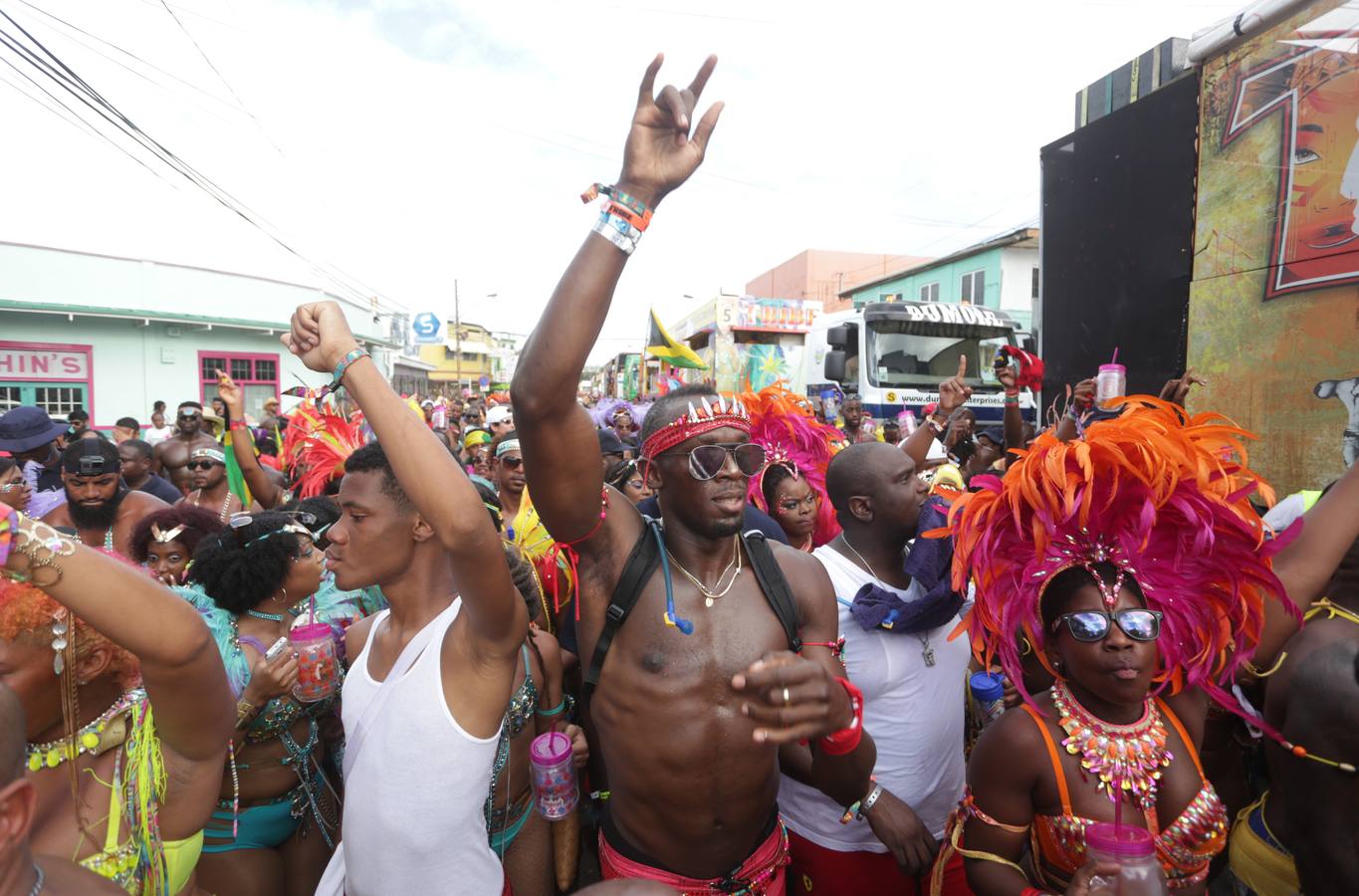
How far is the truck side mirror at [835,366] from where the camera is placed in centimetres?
1009

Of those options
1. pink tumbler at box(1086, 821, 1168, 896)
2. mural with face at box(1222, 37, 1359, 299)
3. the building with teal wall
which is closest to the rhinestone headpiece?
pink tumbler at box(1086, 821, 1168, 896)

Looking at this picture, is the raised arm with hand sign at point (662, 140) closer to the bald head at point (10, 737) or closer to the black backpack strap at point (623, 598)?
the black backpack strap at point (623, 598)

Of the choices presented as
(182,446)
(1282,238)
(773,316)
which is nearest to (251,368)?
(773,316)

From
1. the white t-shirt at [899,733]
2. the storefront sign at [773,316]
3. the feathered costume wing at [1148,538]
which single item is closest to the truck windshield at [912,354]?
the storefront sign at [773,316]

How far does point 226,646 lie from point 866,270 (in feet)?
166

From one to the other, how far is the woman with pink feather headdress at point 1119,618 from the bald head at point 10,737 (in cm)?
217

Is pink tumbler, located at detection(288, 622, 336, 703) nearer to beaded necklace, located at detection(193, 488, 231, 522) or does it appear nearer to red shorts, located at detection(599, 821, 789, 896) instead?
red shorts, located at detection(599, 821, 789, 896)

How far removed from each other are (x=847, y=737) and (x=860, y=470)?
1286 millimetres

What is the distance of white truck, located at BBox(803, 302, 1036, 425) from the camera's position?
1023cm

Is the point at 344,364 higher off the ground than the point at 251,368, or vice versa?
the point at 251,368

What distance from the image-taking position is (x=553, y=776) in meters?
2.42

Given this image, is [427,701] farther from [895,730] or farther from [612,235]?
[895,730]

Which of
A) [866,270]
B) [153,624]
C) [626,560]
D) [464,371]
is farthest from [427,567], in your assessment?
[464,371]

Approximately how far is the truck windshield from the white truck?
0.05 ft
